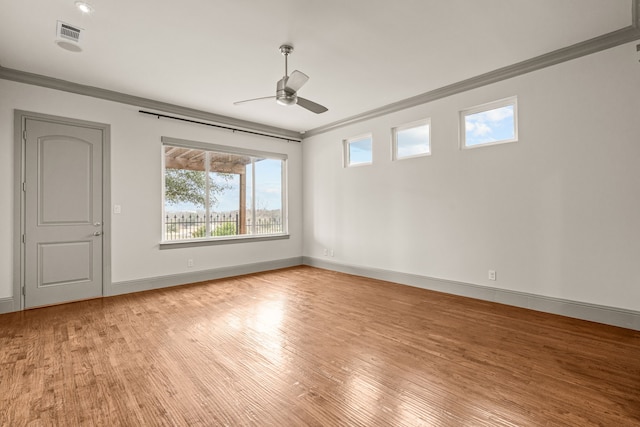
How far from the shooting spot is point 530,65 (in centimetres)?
367

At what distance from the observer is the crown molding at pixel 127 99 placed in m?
3.85

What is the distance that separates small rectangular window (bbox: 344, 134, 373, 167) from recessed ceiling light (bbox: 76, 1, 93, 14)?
13.6 feet

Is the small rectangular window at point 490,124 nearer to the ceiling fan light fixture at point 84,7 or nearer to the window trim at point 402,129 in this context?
the window trim at point 402,129

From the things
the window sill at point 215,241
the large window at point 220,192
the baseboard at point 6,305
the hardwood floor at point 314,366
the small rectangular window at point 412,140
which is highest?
the small rectangular window at point 412,140

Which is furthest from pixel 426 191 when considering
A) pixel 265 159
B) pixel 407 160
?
pixel 265 159

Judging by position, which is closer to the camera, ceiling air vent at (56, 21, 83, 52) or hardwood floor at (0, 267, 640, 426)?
hardwood floor at (0, 267, 640, 426)

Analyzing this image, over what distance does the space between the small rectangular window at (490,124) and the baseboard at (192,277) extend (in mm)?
4126

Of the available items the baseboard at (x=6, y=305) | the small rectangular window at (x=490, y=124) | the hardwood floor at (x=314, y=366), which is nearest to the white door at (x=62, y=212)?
the baseboard at (x=6, y=305)

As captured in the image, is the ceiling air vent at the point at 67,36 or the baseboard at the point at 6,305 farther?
the baseboard at the point at 6,305

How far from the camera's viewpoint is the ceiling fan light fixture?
260 cm

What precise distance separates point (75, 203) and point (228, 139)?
8.46ft

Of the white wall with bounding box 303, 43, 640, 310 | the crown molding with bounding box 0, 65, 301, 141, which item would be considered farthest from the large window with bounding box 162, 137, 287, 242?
the white wall with bounding box 303, 43, 640, 310

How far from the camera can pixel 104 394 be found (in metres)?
2.05

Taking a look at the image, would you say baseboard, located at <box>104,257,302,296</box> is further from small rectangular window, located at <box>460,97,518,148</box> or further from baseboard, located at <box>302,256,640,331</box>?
small rectangular window, located at <box>460,97,518,148</box>
